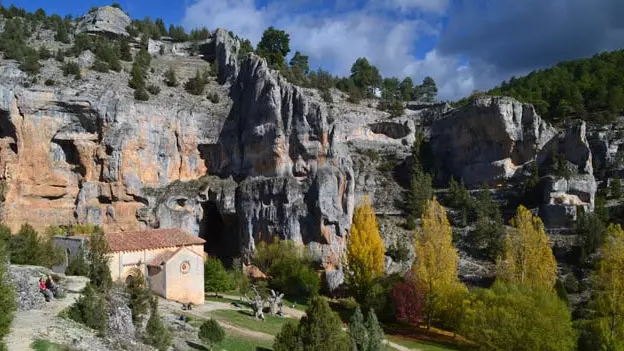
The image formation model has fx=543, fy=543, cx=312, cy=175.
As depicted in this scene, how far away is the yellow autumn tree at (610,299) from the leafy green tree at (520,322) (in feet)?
4.80

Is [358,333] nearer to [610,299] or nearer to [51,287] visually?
[51,287]

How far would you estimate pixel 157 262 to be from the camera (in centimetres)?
3188

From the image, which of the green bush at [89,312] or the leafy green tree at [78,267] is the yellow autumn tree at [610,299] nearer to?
the green bush at [89,312]

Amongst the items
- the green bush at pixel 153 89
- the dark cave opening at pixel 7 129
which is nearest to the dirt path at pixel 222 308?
the dark cave opening at pixel 7 129

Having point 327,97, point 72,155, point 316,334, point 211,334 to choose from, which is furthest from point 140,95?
point 316,334

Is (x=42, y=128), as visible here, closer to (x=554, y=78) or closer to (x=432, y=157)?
(x=432, y=157)

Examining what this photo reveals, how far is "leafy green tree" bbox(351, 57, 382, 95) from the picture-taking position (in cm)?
7775

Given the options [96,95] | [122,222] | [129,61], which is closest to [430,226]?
[122,222]

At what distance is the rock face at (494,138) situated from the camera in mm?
55125

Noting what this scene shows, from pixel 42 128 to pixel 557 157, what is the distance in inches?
1792

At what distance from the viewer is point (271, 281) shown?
39438 mm

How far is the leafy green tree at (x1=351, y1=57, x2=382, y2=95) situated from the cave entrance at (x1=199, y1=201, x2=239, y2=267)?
33.7 m

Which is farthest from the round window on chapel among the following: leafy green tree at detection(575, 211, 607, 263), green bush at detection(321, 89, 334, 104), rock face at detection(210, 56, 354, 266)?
green bush at detection(321, 89, 334, 104)

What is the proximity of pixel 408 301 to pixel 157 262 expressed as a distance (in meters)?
15.4
